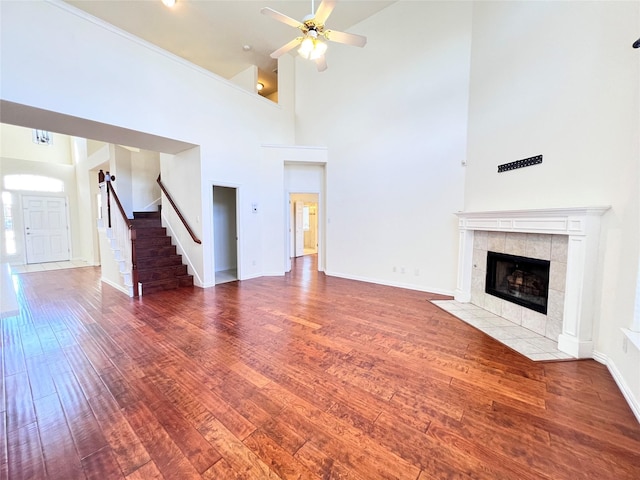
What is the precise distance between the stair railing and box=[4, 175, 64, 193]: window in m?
4.81

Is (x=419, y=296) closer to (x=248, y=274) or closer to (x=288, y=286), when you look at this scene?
(x=288, y=286)

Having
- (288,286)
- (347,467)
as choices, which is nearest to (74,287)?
(288,286)

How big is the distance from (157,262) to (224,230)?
1985 mm

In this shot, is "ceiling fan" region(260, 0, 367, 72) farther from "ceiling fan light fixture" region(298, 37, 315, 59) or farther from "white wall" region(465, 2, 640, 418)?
"white wall" region(465, 2, 640, 418)

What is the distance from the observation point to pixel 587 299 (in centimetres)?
248

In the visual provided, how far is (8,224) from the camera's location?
748 cm

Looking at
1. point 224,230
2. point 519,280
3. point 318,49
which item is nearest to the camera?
point 318,49

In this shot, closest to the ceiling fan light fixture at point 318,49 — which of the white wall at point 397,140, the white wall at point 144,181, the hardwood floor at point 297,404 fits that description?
the white wall at point 397,140

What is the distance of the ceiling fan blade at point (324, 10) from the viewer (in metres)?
2.66

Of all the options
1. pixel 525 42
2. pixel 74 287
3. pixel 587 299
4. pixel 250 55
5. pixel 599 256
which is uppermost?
pixel 250 55

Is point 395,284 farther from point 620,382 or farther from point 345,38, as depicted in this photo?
point 345,38

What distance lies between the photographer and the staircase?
484cm

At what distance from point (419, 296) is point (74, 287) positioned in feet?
22.2

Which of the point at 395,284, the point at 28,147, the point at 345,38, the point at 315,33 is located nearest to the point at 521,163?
the point at 345,38
